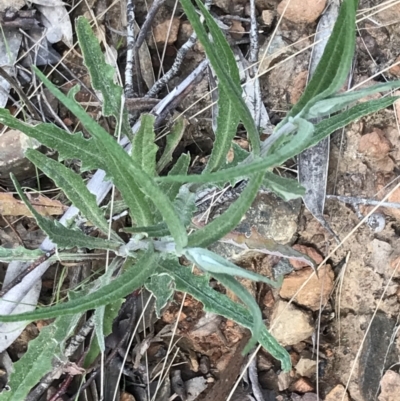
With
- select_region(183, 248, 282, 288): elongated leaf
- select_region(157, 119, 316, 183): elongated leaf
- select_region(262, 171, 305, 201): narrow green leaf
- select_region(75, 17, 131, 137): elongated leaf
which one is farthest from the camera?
select_region(75, 17, 131, 137): elongated leaf

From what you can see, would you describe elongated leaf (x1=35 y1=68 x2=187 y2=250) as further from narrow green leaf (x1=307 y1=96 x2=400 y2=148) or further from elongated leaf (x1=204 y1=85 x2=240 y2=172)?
narrow green leaf (x1=307 y1=96 x2=400 y2=148)

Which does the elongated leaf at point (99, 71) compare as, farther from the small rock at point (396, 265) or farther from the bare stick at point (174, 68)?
the small rock at point (396, 265)

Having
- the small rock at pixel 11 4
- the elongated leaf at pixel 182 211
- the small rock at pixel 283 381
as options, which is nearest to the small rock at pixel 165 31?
the small rock at pixel 11 4

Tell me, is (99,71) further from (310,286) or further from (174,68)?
(310,286)

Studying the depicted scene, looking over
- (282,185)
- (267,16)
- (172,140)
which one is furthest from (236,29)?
(282,185)

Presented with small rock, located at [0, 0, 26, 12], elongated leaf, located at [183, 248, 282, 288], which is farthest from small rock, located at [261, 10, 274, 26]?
elongated leaf, located at [183, 248, 282, 288]

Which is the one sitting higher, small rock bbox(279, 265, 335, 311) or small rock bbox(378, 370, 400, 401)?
small rock bbox(279, 265, 335, 311)

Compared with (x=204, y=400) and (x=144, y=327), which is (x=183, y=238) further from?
(x=204, y=400)
